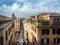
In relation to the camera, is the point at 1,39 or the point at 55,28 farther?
the point at 55,28

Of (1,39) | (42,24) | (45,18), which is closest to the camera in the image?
(1,39)

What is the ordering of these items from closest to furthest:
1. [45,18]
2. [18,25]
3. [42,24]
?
[42,24] → [45,18] → [18,25]

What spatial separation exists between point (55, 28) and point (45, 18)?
0.94 metres

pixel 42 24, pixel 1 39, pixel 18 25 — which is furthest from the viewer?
pixel 18 25

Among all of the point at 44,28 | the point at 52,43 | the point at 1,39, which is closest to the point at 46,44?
the point at 52,43

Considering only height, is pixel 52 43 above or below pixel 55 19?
below

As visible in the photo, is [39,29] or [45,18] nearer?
[39,29]

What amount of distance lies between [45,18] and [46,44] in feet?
4.88

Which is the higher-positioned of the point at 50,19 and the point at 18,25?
the point at 50,19

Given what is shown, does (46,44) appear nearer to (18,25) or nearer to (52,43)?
(52,43)

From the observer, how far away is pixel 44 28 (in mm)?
7910

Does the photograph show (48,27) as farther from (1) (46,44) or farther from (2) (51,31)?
(1) (46,44)

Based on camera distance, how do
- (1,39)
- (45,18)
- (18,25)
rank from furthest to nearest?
(18,25) < (45,18) < (1,39)

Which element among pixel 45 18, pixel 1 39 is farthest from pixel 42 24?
pixel 1 39
